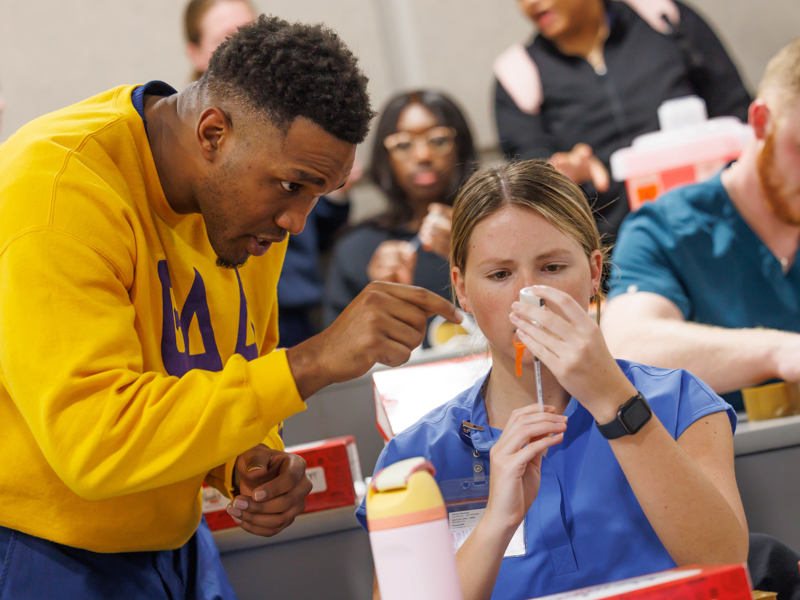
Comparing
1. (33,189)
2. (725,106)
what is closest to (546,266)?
(33,189)

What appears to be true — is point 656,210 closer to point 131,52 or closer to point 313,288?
point 313,288

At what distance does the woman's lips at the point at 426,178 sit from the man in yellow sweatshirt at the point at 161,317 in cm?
149

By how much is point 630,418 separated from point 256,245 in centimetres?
60

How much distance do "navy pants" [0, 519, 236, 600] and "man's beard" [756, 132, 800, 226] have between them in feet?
4.70

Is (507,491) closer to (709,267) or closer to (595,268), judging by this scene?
(595,268)

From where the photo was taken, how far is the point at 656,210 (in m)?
1.75

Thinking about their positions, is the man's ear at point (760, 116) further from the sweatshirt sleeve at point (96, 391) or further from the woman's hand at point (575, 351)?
the sweatshirt sleeve at point (96, 391)

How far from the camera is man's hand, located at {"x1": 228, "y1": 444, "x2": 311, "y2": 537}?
1116 millimetres

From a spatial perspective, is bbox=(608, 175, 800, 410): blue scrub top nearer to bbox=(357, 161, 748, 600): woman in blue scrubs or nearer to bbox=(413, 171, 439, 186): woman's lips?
bbox=(357, 161, 748, 600): woman in blue scrubs

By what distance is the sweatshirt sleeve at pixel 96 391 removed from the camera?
2.72ft

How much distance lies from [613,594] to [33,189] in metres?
0.79

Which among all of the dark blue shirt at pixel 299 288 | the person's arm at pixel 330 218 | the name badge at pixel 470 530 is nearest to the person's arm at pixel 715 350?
the name badge at pixel 470 530

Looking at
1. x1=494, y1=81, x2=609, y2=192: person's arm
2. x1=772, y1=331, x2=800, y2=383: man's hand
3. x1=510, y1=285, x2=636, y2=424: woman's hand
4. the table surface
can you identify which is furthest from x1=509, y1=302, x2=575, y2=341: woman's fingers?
x1=494, y1=81, x2=609, y2=192: person's arm

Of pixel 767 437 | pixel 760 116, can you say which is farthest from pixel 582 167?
pixel 767 437
